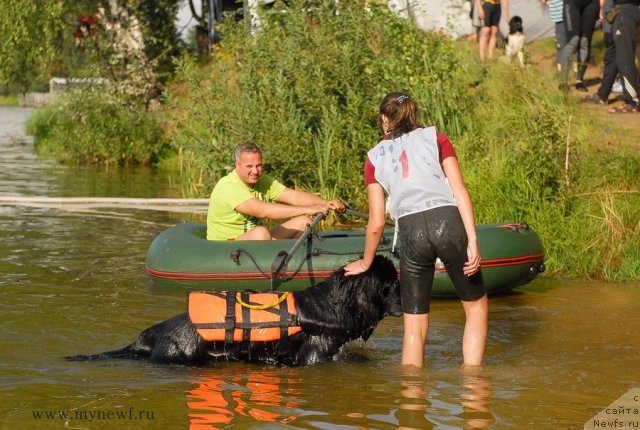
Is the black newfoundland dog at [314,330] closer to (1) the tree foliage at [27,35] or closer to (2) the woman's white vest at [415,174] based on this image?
(2) the woman's white vest at [415,174]

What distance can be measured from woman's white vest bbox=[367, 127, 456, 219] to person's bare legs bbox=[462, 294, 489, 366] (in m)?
0.62

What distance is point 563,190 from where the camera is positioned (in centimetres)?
1034


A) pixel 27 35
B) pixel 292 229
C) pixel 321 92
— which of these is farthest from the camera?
pixel 27 35

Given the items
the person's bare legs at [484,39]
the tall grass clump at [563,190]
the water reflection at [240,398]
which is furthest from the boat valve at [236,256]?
the person's bare legs at [484,39]

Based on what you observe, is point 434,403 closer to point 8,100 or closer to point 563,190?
point 563,190

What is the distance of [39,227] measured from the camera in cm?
1249

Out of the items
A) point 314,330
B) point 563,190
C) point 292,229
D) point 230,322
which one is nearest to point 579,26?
point 563,190

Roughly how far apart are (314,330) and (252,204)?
2.49m

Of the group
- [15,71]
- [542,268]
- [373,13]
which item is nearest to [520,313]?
[542,268]

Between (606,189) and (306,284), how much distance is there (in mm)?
3292

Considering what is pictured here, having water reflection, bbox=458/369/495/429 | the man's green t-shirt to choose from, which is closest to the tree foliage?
the man's green t-shirt

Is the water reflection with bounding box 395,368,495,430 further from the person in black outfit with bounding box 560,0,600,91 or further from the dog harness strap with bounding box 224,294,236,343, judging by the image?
the person in black outfit with bounding box 560,0,600,91

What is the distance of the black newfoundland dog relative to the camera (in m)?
6.49

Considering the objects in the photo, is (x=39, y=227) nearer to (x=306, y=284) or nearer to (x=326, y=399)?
(x=306, y=284)
